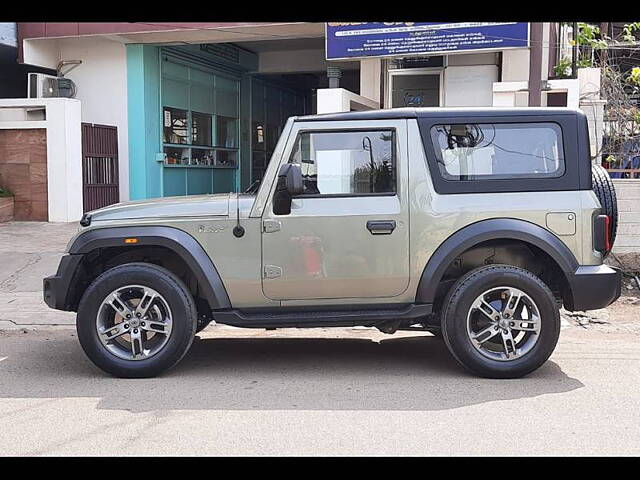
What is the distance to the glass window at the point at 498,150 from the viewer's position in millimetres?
5992

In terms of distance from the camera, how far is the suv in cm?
586

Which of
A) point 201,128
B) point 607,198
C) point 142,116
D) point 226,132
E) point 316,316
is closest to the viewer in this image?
point 316,316

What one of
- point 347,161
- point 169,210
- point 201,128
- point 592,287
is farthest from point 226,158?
point 592,287

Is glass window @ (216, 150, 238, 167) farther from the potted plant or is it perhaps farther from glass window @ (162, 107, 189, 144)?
the potted plant

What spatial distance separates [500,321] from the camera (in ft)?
19.2

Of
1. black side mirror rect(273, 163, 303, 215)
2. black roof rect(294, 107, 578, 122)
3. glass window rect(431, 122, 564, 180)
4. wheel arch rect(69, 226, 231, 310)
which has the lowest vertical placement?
wheel arch rect(69, 226, 231, 310)

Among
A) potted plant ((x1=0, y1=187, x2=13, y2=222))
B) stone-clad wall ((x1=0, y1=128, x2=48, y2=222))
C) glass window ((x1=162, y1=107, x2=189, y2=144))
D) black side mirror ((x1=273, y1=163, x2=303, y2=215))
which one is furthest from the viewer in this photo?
glass window ((x1=162, y1=107, x2=189, y2=144))

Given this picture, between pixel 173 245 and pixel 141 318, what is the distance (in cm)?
62

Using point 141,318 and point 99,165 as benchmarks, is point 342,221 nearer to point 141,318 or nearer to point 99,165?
point 141,318

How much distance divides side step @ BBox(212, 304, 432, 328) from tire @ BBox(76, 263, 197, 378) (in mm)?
300

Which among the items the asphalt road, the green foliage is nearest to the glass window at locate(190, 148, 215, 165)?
the green foliage

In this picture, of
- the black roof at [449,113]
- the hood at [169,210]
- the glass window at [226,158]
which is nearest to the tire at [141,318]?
the hood at [169,210]

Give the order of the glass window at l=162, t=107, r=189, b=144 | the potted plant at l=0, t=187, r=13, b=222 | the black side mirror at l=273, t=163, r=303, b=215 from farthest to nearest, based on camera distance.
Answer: the glass window at l=162, t=107, r=189, b=144
the potted plant at l=0, t=187, r=13, b=222
the black side mirror at l=273, t=163, r=303, b=215

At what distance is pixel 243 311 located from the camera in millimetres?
6004
